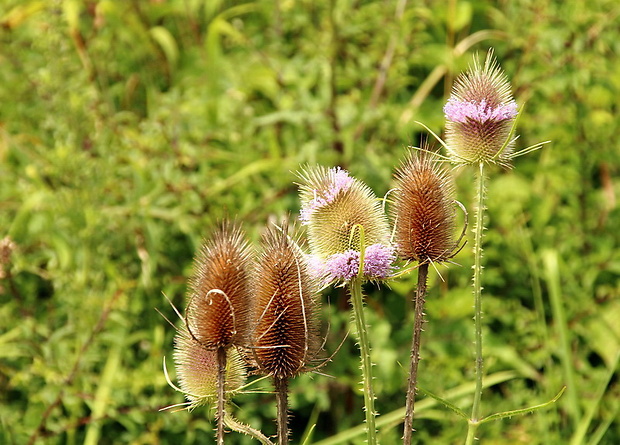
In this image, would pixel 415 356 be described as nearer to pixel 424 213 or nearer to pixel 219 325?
pixel 424 213

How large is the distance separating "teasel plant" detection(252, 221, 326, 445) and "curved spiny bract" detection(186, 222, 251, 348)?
4 centimetres

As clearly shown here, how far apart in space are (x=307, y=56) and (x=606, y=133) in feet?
4.75

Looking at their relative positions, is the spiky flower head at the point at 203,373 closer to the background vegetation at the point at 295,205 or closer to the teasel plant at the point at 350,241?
the teasel plant at the point at 350,241

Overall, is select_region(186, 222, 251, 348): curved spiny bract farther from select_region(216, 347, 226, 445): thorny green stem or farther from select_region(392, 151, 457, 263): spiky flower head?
select_region(392, 151, 457, 263): spiky flower head

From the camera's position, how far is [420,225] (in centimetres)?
145

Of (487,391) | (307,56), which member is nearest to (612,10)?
(307,56)

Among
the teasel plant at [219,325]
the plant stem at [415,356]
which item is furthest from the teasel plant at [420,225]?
the teasel plant at [219,325]

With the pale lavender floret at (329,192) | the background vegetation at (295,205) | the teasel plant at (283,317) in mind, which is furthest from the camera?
the background vegetation at (295,205)

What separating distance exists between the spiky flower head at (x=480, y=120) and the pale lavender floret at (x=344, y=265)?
27cm

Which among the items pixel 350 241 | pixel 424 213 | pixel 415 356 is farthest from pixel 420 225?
pixel 415 356

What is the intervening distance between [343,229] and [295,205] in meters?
2.06

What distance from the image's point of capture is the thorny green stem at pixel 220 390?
4.14 feet

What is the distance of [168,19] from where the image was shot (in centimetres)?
483

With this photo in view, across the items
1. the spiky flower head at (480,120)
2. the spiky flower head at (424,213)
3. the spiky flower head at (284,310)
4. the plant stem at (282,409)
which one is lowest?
the plant stem at (282,409)
